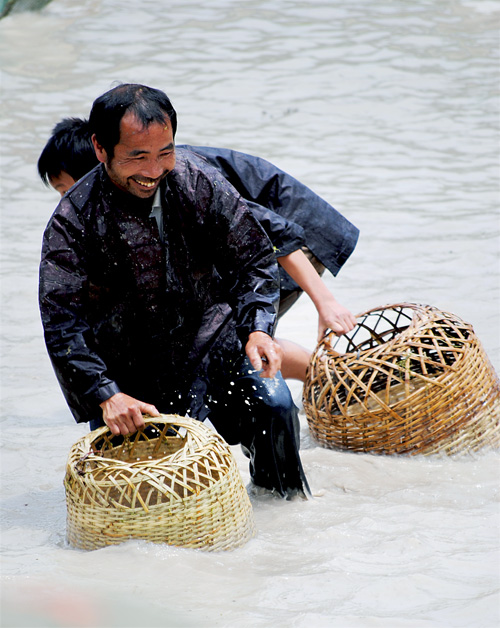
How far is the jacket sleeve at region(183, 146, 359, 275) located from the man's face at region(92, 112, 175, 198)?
67 cm

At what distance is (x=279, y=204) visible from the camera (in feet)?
12.8

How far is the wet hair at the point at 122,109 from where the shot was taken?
2.84 meters

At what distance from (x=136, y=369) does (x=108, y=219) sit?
553 mm

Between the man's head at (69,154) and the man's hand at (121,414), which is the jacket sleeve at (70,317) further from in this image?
the man's head at (69,154)

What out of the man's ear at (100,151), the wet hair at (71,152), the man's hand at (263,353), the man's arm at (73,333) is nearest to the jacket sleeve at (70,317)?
the man's arm at (73,333)

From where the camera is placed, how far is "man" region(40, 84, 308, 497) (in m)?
2.88

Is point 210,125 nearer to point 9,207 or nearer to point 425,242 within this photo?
point 9,207

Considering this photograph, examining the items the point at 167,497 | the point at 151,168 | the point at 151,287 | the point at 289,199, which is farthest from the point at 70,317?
the point at 289,199

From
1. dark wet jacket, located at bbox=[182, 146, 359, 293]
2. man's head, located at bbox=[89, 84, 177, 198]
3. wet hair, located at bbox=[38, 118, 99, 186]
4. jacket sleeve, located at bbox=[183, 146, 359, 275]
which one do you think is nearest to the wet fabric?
man's head, located at bbox=[89, 84, 177, 198]

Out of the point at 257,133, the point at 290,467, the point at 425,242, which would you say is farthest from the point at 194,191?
the point at 257,133

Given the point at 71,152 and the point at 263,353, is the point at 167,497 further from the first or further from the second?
the point at 71,152

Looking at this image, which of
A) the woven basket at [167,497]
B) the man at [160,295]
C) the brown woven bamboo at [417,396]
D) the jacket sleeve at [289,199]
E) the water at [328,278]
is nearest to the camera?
the water at [328,278]

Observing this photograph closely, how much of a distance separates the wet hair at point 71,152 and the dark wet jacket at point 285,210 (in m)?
0.42

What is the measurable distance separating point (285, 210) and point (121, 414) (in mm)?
1400
